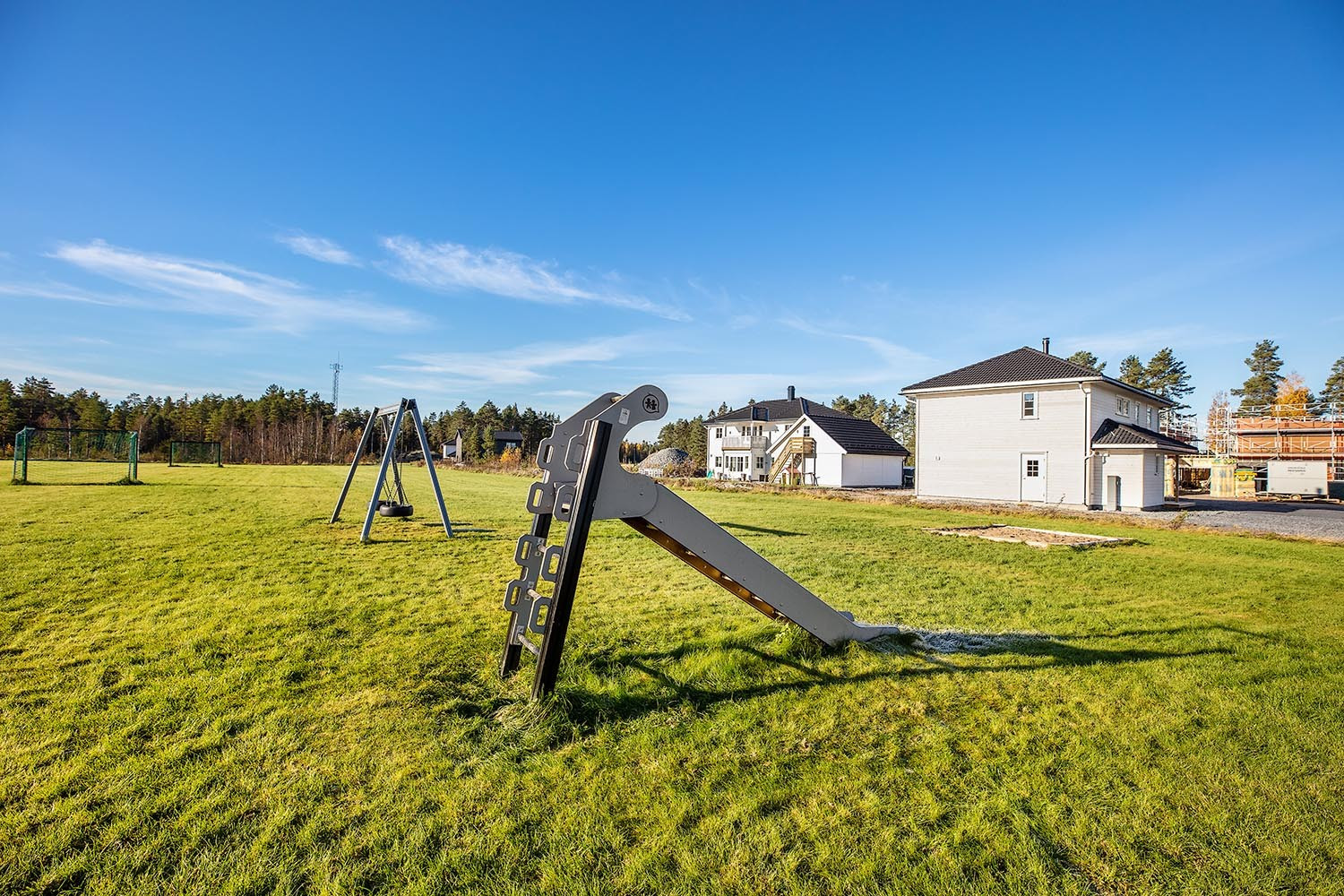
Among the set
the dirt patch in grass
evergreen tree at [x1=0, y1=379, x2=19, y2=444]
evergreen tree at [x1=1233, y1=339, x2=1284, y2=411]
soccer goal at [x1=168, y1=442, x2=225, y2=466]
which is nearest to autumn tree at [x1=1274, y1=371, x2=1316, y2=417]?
evergreen tree at [x1=1233, y1=339, x2=1284, y2=411]

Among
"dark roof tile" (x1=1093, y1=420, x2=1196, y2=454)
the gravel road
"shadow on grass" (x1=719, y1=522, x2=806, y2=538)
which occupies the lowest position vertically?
"shadow on grass" (x1=719, y1=522, x2=806, y2=538)

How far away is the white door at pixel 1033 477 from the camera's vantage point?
24141 millimetres

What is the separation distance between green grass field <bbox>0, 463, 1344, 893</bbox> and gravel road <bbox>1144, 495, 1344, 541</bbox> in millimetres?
11585

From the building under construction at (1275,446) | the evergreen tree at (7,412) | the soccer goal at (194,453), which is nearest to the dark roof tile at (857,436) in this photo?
the building under construction at (1275,446)

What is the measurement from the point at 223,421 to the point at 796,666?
83672 millimetres

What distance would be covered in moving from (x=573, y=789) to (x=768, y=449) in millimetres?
42378

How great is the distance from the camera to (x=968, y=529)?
1412cm

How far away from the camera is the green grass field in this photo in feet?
8.09

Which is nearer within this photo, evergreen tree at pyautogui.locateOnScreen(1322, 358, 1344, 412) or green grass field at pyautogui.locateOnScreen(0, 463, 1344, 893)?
green grass field at pyautogui.locateOnScreen(0, 463, 1344, 893)

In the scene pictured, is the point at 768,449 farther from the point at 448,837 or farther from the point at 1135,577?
the point at 448,837

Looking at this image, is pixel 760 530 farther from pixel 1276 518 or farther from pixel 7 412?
pixel 7 412

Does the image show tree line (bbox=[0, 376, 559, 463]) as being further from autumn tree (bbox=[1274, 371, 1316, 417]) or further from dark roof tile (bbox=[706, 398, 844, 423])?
autumn tree (bbox=[1274, 371, 1316, 417])

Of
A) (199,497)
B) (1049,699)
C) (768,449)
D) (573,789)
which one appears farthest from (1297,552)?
(768,449)

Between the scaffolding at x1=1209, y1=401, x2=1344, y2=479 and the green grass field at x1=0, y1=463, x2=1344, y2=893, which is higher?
the scaffolding at x1=1209, y1=401, x2=1344, y2=479
